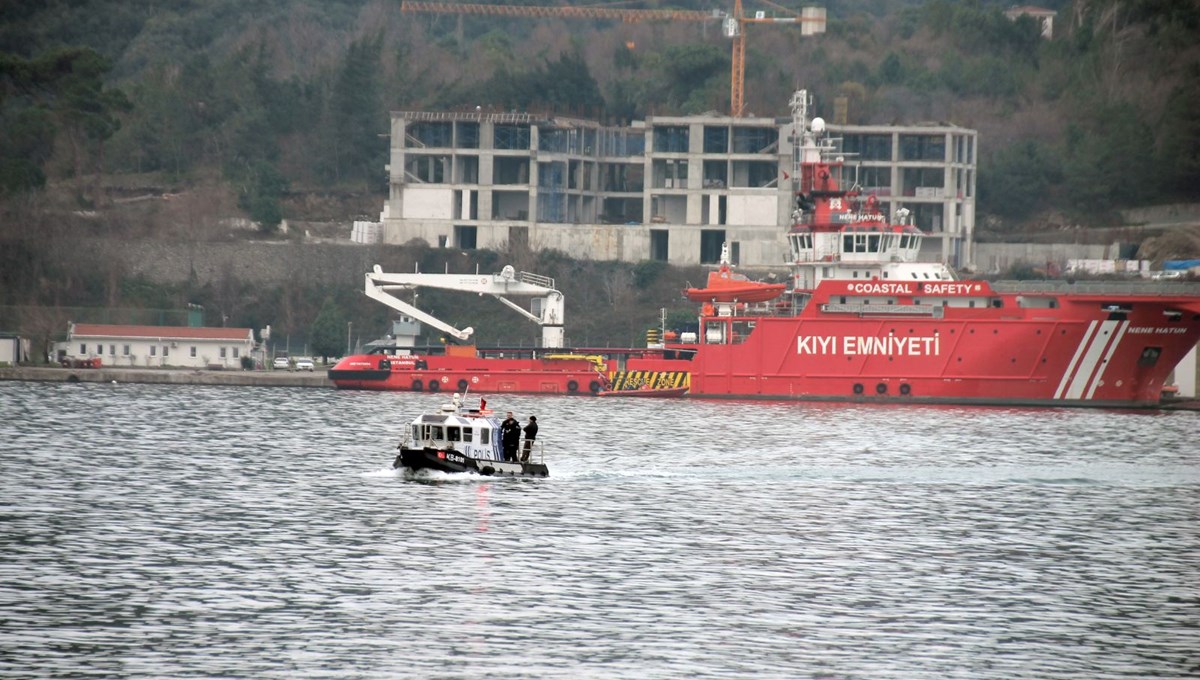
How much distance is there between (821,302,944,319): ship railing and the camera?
78.4 metres

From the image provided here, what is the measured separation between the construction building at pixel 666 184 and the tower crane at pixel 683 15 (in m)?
9.56

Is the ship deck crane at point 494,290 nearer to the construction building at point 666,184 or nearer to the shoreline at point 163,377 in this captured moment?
the shoreline at point 163,377

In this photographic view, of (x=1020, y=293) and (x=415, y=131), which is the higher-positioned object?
(x=415, y=131)

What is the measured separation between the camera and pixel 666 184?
404ft

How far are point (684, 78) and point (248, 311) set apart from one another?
4360 cm

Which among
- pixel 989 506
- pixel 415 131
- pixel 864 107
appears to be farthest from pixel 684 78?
pixel 989 506

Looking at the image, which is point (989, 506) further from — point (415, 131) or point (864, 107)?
point (864, 107)

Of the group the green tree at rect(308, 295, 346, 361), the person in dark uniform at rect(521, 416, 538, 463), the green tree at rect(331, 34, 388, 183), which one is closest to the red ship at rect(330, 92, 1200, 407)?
the green tree at rect(308, 295, 346, 361)

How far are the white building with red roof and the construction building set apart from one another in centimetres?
2552

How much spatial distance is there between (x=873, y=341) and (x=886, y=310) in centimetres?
150

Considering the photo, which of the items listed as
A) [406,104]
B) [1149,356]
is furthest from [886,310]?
[406,104]

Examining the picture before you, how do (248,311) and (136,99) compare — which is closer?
(248,311)

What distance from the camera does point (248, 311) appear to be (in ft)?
361

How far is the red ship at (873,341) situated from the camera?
250 ft
